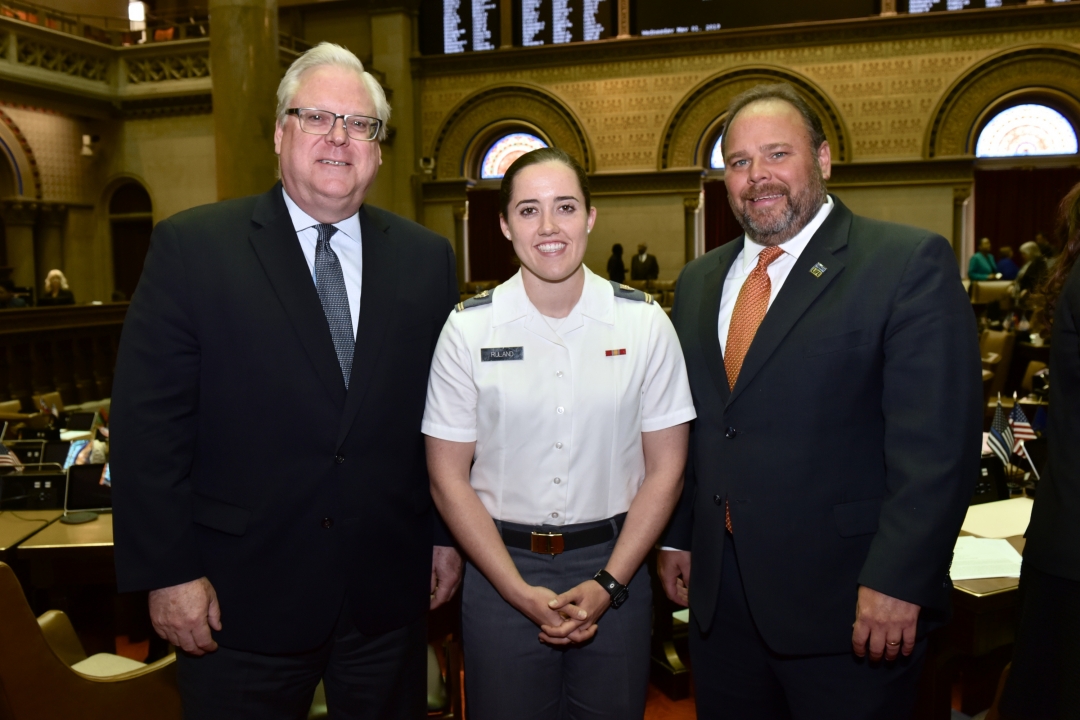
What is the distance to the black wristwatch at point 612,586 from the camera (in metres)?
1.80

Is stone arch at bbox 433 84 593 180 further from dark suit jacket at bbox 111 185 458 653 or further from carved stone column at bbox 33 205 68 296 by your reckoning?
dark suit jacket at bbox 111 185 458 653

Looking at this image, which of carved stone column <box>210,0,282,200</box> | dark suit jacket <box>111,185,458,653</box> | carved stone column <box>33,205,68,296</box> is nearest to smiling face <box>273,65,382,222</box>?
dark suit jacket <box>111,185,458,653</box>

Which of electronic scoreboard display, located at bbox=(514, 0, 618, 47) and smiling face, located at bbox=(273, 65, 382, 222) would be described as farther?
electronic scoreboard display, located at bbox=(514, 0, 618, 47)

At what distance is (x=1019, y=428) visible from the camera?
363 cm

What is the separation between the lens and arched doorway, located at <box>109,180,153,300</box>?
14797mm

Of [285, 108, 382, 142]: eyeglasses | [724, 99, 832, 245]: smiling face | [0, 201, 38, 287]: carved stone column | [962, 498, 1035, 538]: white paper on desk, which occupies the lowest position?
[962, 498, 1035, 538]: white paper on desk

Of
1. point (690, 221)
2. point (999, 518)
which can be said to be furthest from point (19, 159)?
point (999, 518)

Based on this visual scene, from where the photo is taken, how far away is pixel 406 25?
15.2m

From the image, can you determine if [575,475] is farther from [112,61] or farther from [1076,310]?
[112,61]

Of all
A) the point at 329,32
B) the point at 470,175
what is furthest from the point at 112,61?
the point at 470,175

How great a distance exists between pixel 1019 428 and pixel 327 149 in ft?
10.9

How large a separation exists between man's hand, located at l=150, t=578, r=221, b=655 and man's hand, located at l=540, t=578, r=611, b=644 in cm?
74

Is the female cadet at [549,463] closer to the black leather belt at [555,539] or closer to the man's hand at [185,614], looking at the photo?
the black leather belt at [555,539]

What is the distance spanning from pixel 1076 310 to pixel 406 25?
603 inches
